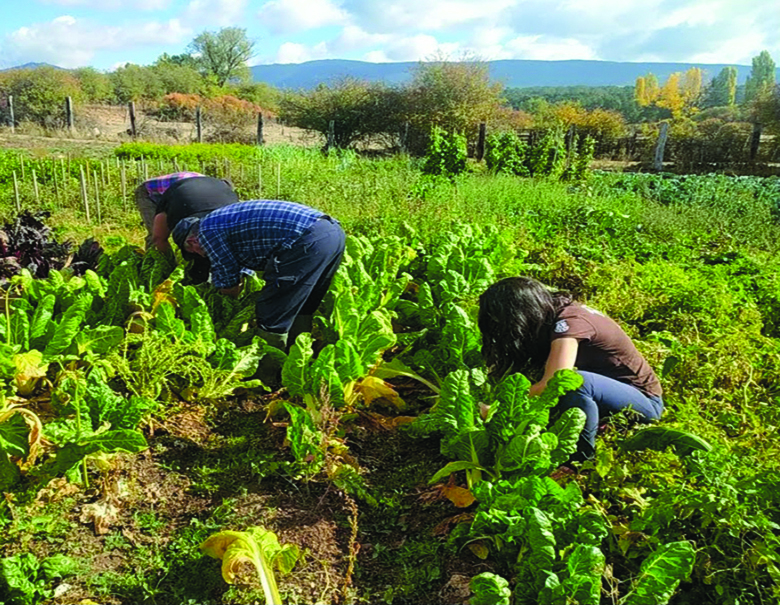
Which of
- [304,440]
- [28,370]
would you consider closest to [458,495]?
[304,440]

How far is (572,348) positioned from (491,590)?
1229mm

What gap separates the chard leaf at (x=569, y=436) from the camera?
2588 millimetres

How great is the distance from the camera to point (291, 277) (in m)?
3.87

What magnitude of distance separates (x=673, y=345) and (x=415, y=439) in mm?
1703

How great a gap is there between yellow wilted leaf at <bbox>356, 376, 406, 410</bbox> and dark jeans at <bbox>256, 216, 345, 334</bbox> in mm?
633

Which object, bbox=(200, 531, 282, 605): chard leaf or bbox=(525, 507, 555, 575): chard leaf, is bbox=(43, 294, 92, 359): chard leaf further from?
bbox=(525, 507, 555, 575): chard leaf

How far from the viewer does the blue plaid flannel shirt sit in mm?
3893

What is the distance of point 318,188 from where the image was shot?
33.7 feet

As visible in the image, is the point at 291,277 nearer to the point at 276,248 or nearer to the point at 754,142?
the point at 276,248

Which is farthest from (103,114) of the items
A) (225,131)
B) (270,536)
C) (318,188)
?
(270,536)

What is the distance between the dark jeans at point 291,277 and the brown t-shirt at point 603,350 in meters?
1.60

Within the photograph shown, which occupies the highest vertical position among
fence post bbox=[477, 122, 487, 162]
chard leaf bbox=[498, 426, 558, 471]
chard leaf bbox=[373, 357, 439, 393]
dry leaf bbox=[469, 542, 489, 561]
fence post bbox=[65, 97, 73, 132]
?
fence post bbox=[65, 97, 73, 132]

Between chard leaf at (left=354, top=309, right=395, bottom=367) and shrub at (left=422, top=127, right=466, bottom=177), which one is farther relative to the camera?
shrub at (left=422, top=127, right=466, bottom=177)

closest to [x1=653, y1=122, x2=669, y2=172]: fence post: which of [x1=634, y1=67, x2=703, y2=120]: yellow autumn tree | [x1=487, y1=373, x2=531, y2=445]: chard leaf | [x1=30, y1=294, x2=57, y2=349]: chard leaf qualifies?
[x1=487, y1=373, x2=531, y2=445]: chard leaf
